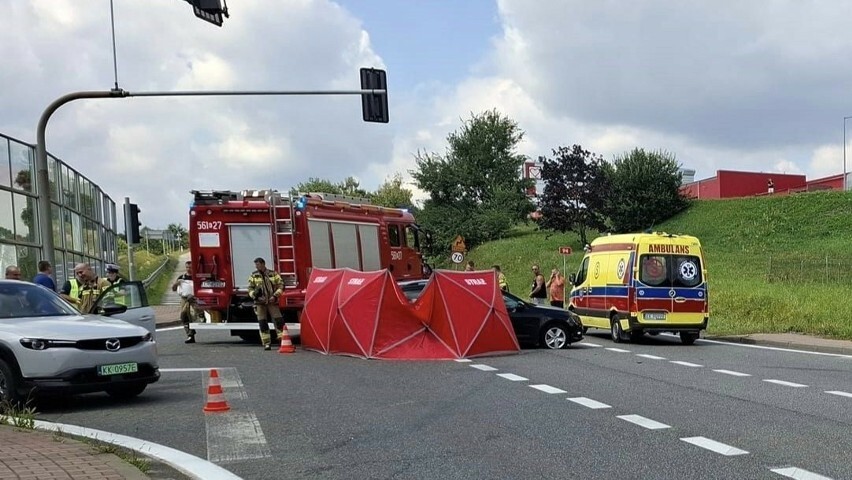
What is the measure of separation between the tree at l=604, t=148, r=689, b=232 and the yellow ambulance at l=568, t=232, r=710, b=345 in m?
36.6

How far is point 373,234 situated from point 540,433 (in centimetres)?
1255

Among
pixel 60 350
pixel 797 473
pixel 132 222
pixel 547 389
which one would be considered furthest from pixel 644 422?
pixel 132 222

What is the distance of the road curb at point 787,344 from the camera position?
1531 cm

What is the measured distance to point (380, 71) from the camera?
1697cm

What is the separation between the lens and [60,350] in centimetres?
835

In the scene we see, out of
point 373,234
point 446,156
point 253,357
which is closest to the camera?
point 253,357

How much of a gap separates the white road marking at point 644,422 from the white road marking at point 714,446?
57cm

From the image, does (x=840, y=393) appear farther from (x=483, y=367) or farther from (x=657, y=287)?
(x=657, y=287)

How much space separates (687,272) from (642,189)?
128 ft

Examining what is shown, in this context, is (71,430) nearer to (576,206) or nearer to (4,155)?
(4,155)

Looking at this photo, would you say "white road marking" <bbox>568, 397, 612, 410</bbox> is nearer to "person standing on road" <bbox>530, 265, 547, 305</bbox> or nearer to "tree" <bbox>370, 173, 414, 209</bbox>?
"person standing on road" <bbox>530, 265, 547, 305</bbox>

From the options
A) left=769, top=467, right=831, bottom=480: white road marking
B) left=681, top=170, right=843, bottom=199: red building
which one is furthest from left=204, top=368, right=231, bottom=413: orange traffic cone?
left=681, top=170, right=843, bottom=199: red building

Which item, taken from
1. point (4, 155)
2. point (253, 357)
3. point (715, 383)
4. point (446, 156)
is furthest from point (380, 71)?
point (446, 156)

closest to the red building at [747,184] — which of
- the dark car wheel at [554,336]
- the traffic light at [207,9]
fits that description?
the dark car wheel at [554,336]
